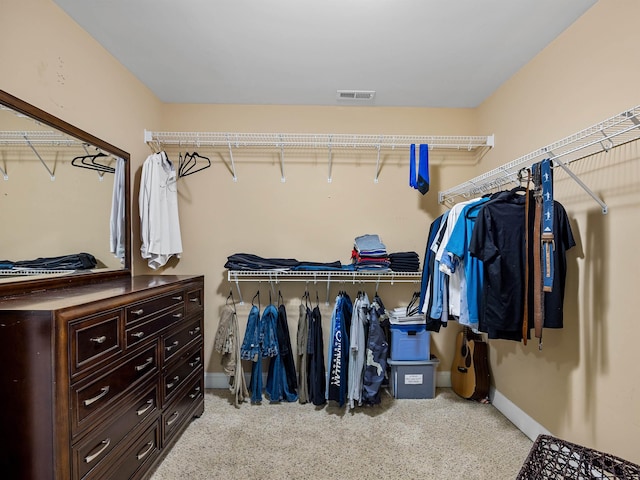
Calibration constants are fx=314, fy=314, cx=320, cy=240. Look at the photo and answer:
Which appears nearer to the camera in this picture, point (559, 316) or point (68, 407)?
point (68, 407)

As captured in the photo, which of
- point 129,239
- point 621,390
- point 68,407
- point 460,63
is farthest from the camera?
point 129,239

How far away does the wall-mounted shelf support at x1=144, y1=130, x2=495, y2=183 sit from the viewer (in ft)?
8.71

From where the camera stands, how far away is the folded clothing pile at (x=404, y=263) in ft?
8.45

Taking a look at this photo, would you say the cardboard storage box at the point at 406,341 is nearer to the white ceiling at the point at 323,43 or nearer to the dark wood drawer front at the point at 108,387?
the dark wood drawer front at the point at 108,387

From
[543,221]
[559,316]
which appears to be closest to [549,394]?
[559,316]

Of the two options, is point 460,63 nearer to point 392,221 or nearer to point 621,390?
point 392,221

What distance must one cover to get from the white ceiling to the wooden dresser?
1.52 metres

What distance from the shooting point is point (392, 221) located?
2840 mm

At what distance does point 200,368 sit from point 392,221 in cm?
196

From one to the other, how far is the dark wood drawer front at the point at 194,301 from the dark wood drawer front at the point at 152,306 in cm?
10

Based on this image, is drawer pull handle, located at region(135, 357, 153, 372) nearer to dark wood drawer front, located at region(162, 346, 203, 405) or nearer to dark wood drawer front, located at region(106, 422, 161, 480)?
dark wood drawer front, located at region(162, 346, 203, 405)

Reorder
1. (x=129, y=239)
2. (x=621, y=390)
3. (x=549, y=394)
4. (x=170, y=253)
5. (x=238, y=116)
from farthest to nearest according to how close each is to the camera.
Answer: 1. (x=238, y=116)
2. (x=170, y=253)
3. (x=129, y=239)
4. (x=549, y=394)
5. (x=621, y=390)

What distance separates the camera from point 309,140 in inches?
109

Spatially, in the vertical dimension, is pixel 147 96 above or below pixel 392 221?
above
